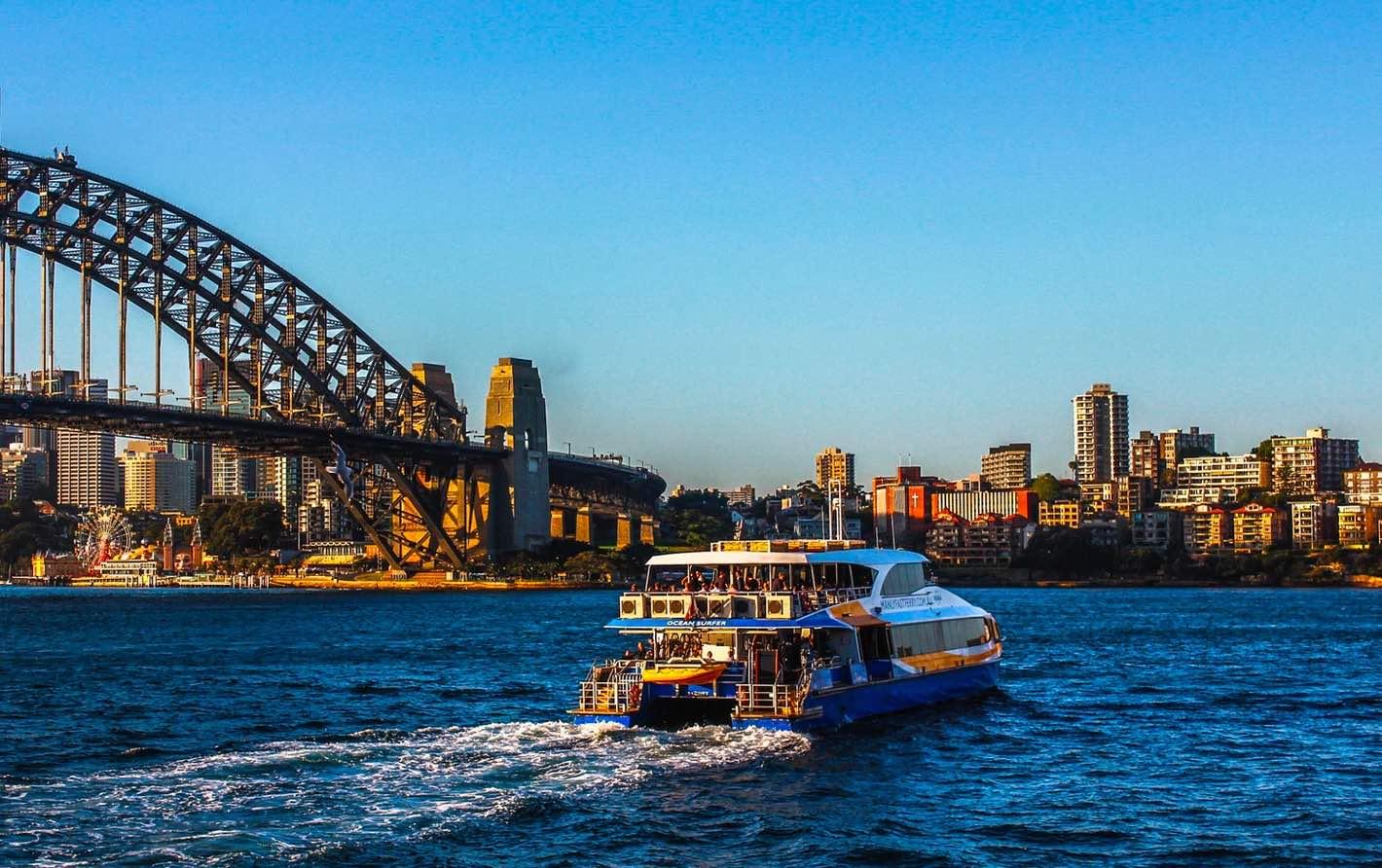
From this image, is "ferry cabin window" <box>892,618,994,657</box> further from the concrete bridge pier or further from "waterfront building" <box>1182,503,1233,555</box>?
"waterfront building" <box>1182,503,1233,555</box>

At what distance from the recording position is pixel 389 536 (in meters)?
137

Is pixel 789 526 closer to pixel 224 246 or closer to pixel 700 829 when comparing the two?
pixel 224 246

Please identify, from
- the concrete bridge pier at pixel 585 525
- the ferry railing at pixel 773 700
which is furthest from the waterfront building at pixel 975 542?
the ferry railing at pixel 773 700

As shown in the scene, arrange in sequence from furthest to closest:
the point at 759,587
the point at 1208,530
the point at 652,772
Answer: the point at 1208,530
the point at 759,587
the point at 652,772

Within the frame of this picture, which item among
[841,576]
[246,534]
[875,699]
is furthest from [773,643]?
[246,534]

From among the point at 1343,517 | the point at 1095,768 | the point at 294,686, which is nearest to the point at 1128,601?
the point at 1343,517

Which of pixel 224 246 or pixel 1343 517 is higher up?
pixel 224 246

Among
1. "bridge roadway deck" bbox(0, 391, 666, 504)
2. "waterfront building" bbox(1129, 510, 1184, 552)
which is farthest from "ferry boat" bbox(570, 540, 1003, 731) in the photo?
"waterfront building" bbox(1129, 510, 1184, 552)

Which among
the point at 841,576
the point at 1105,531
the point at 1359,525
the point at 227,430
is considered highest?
the point at 227,430

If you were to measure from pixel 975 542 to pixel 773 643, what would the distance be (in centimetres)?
14233

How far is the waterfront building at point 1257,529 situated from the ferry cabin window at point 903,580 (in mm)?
135743

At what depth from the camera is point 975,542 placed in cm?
17550

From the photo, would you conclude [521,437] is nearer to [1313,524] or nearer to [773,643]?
[1313,524]

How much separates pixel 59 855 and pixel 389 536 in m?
115
